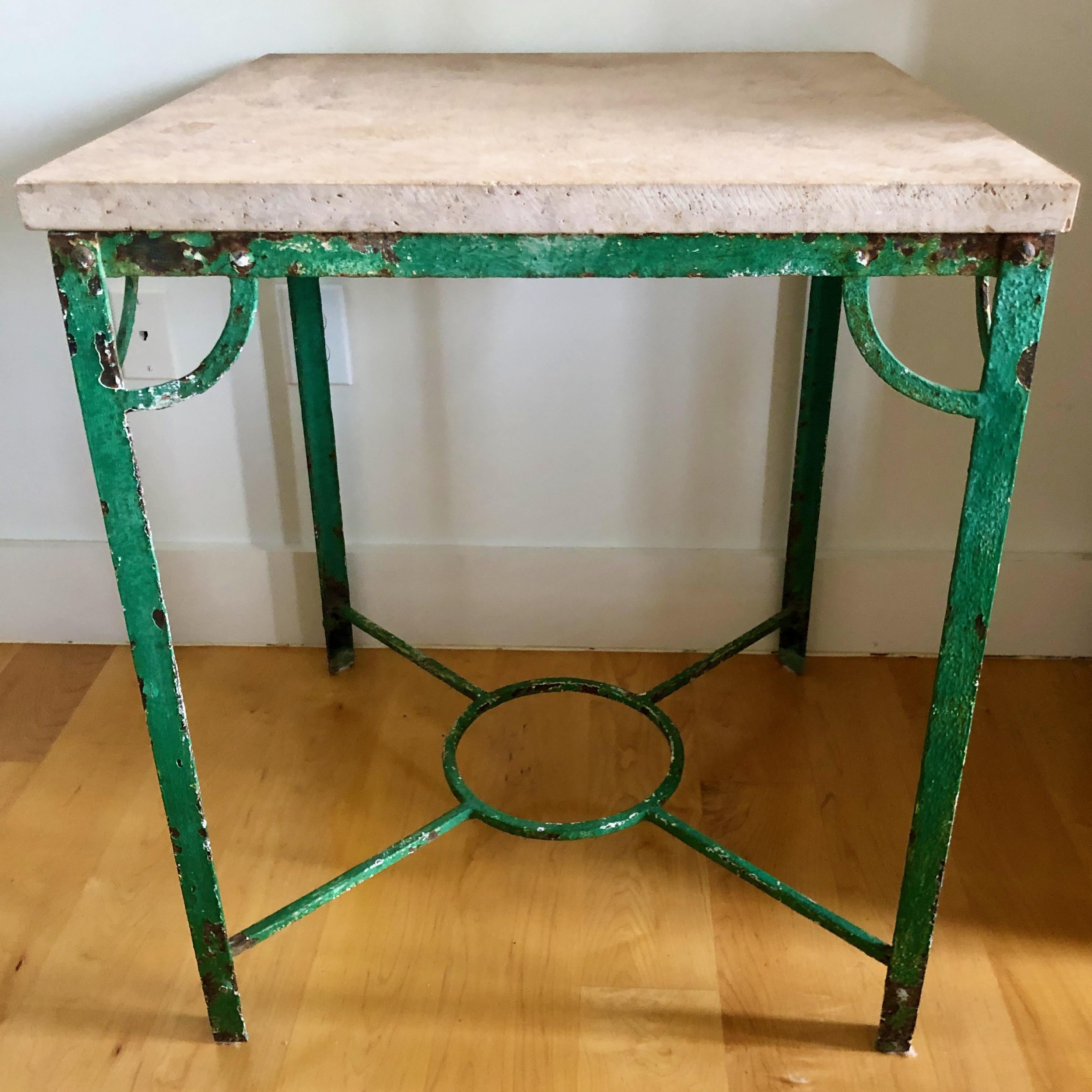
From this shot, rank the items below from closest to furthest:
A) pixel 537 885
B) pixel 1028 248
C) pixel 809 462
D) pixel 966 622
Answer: pixel 1028 248, pixel 966 622, pixel 537 885, pixel 809 462

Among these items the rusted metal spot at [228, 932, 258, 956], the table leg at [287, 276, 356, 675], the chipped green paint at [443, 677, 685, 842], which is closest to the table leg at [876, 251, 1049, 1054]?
the chipped green paint at [443, 677, 685, 842]

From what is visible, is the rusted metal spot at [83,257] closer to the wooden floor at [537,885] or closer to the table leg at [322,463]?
the table leg at [322,463]

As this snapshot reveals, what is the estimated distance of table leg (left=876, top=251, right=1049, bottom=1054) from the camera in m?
0.69

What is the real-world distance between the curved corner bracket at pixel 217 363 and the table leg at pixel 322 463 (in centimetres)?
42

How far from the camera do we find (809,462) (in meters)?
1.25

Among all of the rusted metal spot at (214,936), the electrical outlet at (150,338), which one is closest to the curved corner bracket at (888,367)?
the rusted metal spot at (214,936)

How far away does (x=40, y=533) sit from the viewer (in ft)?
4.68

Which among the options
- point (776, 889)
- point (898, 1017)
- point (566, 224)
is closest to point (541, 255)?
point (566, 224)

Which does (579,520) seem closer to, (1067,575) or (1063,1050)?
(1067,575)

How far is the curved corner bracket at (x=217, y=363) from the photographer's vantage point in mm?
710

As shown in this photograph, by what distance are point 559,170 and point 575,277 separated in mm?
69

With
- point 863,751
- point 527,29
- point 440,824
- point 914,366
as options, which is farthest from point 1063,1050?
point 527,29

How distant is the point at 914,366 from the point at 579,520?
1.41 feet

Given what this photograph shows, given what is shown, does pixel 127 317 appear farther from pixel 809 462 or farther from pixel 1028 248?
pixel 809 462
